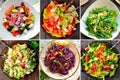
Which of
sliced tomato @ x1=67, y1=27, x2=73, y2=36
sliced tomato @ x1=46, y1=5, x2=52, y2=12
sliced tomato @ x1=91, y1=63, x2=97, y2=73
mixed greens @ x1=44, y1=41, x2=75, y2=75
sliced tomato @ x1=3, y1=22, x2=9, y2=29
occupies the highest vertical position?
sliced tomato @ x1=46, y1=5, x2=52, y2=12

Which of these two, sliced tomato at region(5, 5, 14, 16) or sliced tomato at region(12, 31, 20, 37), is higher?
sliced tomato at region(5, 5, 14, 16)

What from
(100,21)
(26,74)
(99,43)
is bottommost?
(26,74)

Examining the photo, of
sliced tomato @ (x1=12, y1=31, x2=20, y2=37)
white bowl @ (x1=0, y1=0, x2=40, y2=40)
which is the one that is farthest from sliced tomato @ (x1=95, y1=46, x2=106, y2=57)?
sliced tomato @ (x1=12, y1=31, x2=20, y2=37)

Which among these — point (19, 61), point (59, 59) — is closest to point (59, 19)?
point (59, 59)

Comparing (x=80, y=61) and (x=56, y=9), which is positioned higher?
(x=56, y=9)

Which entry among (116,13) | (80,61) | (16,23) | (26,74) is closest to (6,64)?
(26,74)

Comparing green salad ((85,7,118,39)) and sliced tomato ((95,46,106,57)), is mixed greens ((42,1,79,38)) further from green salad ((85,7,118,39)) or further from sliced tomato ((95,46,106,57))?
sliced tomato ((95,46,106,57))

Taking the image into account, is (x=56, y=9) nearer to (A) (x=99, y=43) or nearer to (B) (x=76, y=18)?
(B) (x=76, y=18)
